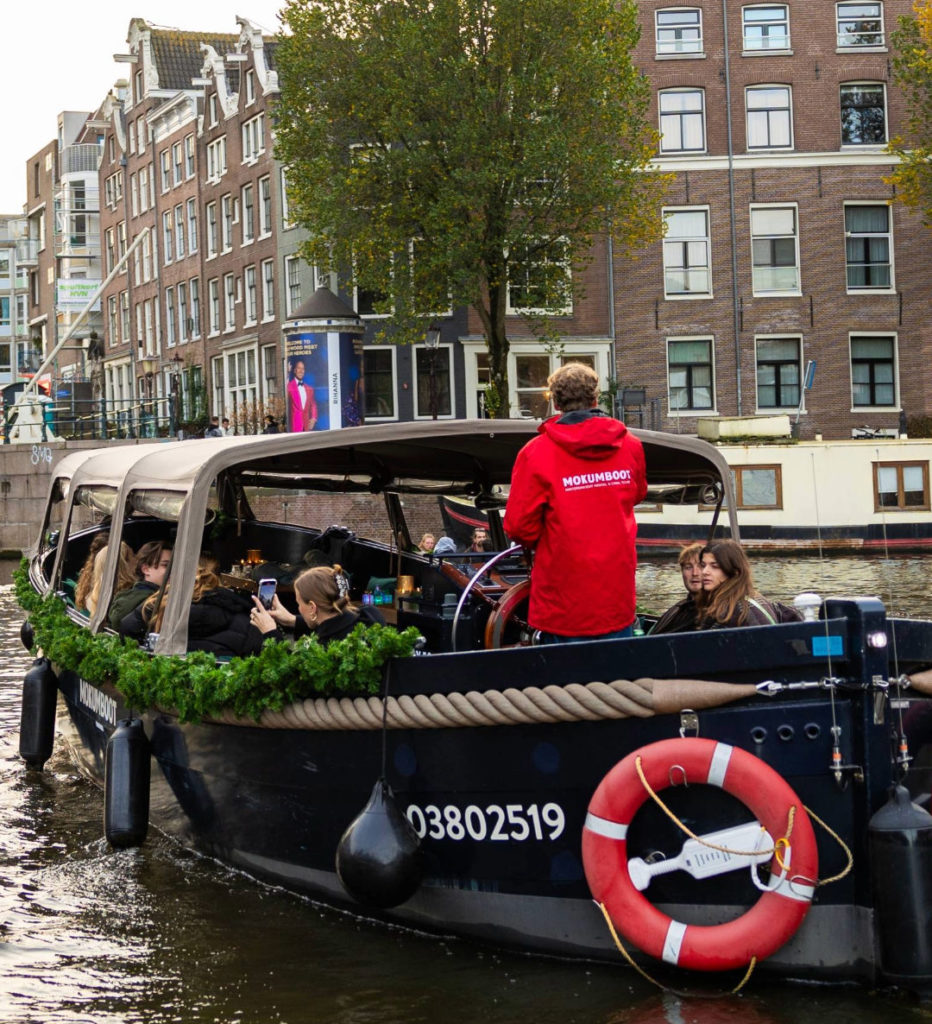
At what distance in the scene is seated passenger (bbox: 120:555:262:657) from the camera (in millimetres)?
6828

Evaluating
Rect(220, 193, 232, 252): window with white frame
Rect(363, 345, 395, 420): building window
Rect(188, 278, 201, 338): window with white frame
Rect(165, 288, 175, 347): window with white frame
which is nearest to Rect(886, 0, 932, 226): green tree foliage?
Rect(363, 345, 395, 420): building window

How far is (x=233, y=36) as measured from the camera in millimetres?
55219

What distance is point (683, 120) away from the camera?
123 ft

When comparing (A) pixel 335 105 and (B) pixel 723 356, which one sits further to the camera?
(B) pixel 723 356

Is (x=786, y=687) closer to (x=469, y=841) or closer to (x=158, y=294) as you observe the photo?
(x=469, y=841)

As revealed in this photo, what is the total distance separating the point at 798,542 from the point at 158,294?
3141 centimetres

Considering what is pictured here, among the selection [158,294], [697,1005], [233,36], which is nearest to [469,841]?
[697,1005]

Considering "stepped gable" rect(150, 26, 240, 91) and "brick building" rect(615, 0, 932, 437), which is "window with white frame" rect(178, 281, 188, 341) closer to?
"stepped gable" rect(150, 26, 240, 91)

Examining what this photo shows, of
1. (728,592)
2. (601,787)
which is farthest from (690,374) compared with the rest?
(601,787)

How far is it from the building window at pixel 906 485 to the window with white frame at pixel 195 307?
2720 centimetres

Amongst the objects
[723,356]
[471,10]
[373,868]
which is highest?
[471,10]

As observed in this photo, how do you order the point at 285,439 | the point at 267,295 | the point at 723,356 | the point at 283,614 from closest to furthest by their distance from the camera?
1. the point at 285,439
2. the point at 283,614
3. the point at 723,356
4. the point at 267,295

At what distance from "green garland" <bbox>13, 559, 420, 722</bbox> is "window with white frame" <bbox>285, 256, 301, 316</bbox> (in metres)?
34.6

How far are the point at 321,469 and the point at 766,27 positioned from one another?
31415 mm
